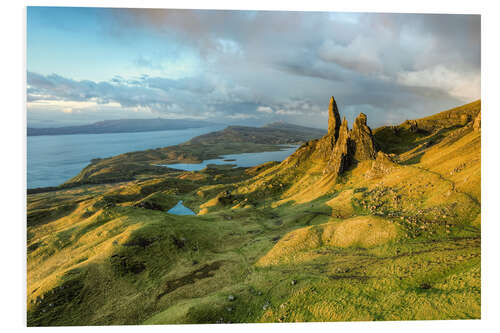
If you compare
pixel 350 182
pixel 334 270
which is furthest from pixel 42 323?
pixel 350 182

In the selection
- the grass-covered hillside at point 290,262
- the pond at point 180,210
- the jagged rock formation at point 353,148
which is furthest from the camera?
the pond at point 180,210

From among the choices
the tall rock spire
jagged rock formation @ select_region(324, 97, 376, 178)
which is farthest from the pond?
the tall rock spire

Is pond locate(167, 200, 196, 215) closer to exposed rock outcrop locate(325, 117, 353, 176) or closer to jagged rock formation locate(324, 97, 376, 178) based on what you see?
exposed rock outcrop locate(325, 117, 353, 176)

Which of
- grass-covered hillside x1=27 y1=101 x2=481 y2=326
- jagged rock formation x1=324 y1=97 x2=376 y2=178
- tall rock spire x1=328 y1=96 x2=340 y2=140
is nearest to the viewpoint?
grass-covered hillside x1=27 y1=101 x2=481 y2=326

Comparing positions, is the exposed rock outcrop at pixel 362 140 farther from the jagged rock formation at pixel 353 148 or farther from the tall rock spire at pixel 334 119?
the tall rock spire at pixel 334 119

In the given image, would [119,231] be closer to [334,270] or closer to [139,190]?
[334,270]

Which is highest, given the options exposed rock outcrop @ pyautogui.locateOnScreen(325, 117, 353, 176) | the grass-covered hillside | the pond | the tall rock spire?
the tall rock spire

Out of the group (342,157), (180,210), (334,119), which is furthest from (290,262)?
(180,210)

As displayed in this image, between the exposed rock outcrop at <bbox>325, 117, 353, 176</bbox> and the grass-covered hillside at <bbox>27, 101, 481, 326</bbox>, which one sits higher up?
the exposed rock outcrop at <bbox>325, 117, 353, 176</bbox>

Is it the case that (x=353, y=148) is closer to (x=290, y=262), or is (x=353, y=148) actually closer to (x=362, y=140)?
(x=362, y=140)

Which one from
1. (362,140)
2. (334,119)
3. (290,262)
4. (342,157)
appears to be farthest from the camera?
(334,119)

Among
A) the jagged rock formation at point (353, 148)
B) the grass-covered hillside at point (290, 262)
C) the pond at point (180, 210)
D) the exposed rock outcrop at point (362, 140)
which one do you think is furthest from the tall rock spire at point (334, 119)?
the pond at point (180, 210)

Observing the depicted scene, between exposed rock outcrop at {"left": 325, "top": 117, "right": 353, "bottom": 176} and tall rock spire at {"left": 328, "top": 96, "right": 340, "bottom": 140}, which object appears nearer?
exposed rock outcrop at {"left": 325, "top": 117, "right": 353, "bottom": 176}
